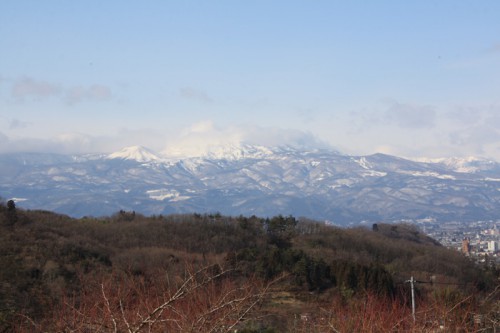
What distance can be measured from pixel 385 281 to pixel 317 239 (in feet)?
64.7

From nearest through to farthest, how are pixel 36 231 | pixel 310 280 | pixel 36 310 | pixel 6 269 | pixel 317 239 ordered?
pixel 36 310, pixel 6 269, pixel 310 280, pixel 36 231, pixel 317 239

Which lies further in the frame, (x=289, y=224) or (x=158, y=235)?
(x=289, y=224)

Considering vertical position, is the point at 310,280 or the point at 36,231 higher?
the point at 36,231

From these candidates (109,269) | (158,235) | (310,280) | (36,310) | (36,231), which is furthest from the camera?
(158,235)

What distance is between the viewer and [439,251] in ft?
169

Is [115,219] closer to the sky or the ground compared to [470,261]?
closer to the sky

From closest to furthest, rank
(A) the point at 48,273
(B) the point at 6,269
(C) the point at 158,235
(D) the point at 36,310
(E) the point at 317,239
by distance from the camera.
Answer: (D) the point at 36,310
(B) the point at 6,269
(A) the point at 48,273
(C) the point at 158,235
(E) the point at 317,239

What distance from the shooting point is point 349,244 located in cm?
5028

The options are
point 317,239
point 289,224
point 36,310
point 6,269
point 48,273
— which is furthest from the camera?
point 289,224

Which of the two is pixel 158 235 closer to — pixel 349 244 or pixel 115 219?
pixel 115 219

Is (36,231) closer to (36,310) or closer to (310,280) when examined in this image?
(310,280)

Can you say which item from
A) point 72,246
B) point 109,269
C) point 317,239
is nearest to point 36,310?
point 109,269

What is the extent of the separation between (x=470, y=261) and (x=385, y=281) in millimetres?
24098

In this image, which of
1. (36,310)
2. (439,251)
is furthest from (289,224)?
(36,310)
